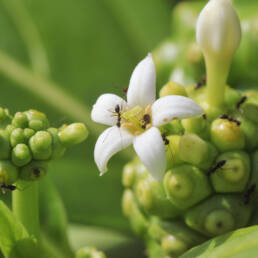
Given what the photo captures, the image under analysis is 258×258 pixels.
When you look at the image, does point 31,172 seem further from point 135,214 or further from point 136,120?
point 135,214

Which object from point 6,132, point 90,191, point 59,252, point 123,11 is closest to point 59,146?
point 6,132

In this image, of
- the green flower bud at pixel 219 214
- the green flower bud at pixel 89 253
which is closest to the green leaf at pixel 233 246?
the green flower bud at pixel 219 214

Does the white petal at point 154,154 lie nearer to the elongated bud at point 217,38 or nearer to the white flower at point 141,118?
the white flower at point 141,118

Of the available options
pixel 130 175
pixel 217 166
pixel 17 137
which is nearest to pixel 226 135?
pixel 217 166

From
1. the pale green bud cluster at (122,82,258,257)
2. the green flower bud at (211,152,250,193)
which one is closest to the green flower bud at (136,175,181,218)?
the pale green bud cluster at (122,82,258,257)

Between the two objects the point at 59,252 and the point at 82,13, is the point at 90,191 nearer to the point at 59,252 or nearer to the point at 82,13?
the point at 59,252
